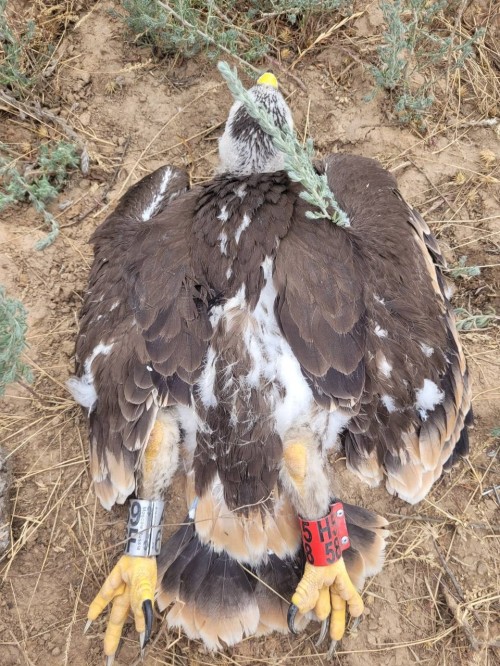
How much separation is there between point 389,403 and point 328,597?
784 millimetres

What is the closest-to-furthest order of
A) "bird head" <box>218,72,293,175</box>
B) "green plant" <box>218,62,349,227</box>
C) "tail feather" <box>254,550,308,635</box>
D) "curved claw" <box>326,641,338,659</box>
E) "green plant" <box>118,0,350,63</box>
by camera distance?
"green plant" <box>218,62,349,227</box> < "tail feather" <box>254,550,308,635</box> < "curved claw" <box>326,641,338,659</box> < "bird head" <box>218,72,293,175</box> < "green plant" <box>118,0,350,63</box>

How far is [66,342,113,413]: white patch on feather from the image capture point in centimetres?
221

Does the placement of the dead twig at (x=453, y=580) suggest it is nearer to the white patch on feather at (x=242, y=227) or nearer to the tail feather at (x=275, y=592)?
the tail feather at (x=275, y=592)

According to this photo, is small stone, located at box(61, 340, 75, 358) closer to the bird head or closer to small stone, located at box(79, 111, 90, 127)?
the bird head

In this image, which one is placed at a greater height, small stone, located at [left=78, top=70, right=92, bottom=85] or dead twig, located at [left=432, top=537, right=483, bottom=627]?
small stone, located at [left=78, top=70, right=92, bottom=85]

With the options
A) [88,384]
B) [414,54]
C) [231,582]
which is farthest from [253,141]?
[231,582]

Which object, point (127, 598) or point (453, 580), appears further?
point (453, 580)

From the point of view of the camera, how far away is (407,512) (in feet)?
8.24

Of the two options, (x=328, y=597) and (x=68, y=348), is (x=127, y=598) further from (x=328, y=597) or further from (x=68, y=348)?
(x=68, y=348)

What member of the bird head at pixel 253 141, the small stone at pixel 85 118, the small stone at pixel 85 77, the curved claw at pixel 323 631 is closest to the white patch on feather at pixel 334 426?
the curved claw at pixel 323 631

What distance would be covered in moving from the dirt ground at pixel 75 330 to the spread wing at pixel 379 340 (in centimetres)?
36

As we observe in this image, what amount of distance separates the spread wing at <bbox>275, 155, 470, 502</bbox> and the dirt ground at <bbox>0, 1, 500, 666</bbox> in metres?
0.36

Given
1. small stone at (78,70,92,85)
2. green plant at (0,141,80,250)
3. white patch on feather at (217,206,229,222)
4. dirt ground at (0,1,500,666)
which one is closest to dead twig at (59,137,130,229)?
dirt ground at (0,1,500,666)

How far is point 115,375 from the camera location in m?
2.12
